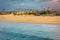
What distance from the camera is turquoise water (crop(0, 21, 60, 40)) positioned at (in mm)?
1631

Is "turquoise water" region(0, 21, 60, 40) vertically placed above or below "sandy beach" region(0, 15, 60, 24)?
below

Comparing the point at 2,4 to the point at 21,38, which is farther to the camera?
the point at 2,4

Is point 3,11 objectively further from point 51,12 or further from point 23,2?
point 51,12

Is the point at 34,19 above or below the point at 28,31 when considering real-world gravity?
above

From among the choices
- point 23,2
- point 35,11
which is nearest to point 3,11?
point 23,2

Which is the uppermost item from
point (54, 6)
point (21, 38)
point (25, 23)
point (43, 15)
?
point (54, 6)

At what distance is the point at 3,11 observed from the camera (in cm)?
177

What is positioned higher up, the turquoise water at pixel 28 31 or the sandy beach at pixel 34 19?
the sandy beach at pixel 34 19

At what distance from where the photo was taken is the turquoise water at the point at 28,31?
1.63 m

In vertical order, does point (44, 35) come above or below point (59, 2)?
below

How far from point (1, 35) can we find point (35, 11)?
570mm

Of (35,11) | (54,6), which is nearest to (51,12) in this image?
(54,6)

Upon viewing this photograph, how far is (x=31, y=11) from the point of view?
1.72m

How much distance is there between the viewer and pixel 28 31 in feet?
5.58
